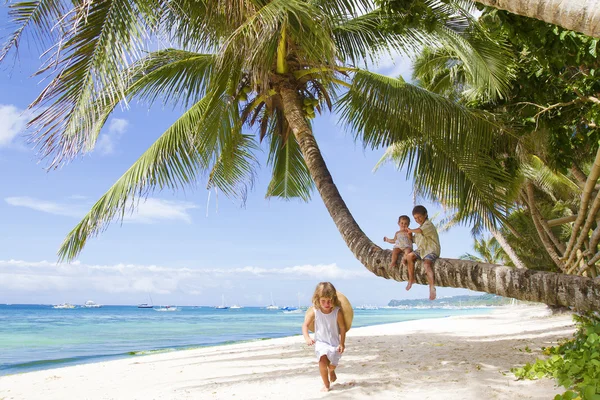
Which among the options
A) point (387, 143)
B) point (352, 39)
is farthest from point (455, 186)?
point (352, 39)

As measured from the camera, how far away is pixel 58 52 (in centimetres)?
409

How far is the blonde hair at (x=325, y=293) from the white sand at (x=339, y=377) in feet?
3.36

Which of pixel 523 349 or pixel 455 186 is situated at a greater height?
pixel 455 186

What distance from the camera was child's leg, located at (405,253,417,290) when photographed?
177 inches

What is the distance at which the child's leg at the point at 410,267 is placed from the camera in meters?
4.50

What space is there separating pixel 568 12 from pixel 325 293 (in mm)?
3518

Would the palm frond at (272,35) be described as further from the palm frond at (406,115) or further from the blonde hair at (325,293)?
the blonde hair at (325,293)

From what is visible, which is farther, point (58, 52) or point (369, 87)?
point (369, 87)

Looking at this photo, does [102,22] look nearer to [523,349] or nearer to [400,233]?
[400,233]

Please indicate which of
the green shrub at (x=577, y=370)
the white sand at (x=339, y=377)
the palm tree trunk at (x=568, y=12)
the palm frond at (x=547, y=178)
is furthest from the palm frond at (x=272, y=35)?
the palm frond at (x=547, y=178)

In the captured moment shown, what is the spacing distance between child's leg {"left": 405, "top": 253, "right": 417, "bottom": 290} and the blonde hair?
100 cm

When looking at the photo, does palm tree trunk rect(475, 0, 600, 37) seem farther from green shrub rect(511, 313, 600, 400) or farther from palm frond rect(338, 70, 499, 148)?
palm frond rect(338, 70, 499, 148)

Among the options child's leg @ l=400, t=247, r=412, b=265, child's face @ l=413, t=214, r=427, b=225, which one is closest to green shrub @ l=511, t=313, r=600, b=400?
child's leg @ l=400, t=247, r=412, b=265

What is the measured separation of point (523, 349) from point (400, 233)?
5.55 m
